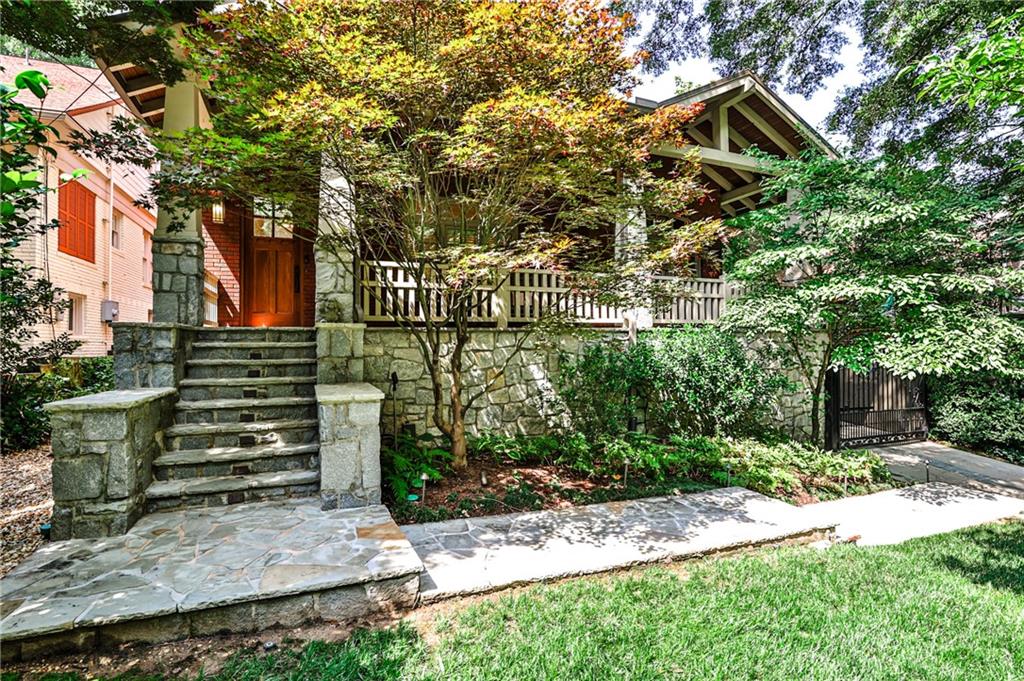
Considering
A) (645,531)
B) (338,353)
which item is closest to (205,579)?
(338,353)

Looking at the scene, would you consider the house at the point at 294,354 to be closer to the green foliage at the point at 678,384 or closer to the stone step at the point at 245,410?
the stone step at the point at 245,410

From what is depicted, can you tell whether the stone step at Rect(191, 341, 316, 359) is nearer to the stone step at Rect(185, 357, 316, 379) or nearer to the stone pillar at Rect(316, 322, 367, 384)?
the stone step at Rect(185, 357, 316, 379)

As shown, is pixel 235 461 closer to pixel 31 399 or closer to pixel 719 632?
pixel 719 632

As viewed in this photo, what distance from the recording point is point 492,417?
6.14m

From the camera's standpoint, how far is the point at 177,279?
5176 millimetres

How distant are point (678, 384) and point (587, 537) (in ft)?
9.70

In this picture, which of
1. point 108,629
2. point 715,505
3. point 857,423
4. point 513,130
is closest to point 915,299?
point 715,505

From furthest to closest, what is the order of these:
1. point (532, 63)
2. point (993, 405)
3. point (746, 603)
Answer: point (993, 405) < point (532, 63) < point (746, 603)

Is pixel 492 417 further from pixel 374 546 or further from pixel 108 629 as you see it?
pixel 108 629

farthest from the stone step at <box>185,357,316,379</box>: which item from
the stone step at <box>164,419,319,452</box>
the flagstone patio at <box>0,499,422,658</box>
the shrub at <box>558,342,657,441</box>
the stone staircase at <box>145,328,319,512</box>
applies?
the shrub at <box>558,342,657,441</box>

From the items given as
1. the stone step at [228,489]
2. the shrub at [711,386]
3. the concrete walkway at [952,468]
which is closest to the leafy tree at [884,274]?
the shrub at [711,386]

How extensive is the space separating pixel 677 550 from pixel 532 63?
409 cm

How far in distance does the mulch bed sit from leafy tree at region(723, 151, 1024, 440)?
7111mm

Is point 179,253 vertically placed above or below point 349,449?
above
